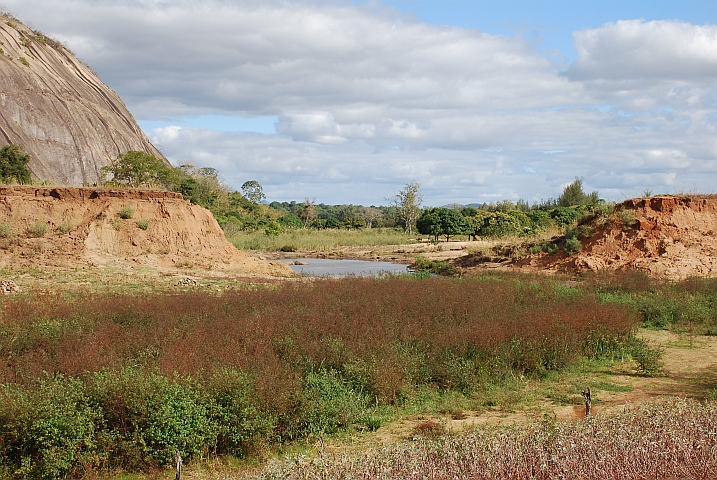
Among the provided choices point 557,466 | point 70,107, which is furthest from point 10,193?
point 70,107

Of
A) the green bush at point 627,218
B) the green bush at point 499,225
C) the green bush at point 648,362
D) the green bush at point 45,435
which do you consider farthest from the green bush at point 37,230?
the green bush at point 499,225

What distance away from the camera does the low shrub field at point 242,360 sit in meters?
6.28

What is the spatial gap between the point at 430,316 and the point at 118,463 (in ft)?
21.6

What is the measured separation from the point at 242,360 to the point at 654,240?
23217mm

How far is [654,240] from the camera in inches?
1056

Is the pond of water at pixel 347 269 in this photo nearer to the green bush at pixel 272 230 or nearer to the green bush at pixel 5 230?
the green bush at pixel 5 230

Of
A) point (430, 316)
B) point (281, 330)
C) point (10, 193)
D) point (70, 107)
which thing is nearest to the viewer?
point (281, 330)

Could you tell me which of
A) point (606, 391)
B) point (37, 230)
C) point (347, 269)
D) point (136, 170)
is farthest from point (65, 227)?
point (606, 391)

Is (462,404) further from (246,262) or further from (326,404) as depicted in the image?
(246,262)

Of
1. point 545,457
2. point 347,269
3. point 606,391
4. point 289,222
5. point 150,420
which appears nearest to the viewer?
point 545,457

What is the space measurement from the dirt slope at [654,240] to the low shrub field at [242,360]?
1308cm

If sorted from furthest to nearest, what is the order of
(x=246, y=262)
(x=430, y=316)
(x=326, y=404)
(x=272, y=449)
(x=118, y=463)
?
(x=246, y=262), (x=430, y=316), (x=326, y=404), (x=272, y=449), (x=118, y=463)

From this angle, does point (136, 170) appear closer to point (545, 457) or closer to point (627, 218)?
point (627, 218)

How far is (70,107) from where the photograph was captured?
2571 inches
